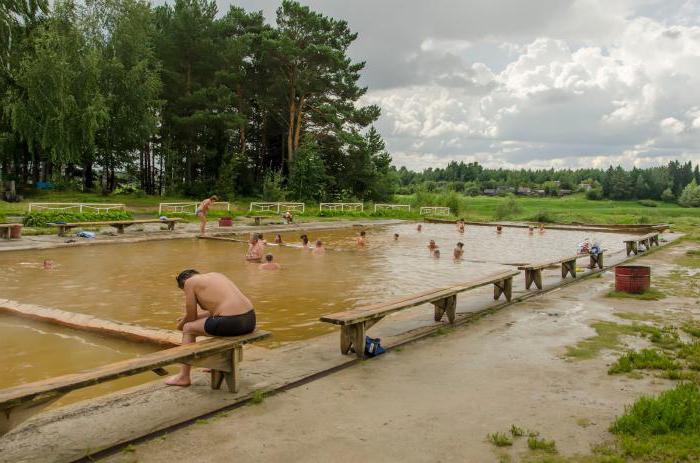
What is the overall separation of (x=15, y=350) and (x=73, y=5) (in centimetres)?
3922

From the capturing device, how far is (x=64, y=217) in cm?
2389

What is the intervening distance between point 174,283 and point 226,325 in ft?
26.3

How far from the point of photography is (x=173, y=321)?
30.7ft

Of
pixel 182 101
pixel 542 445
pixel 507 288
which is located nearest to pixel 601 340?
pixel 507 288

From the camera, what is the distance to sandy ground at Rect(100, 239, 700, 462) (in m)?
4.24

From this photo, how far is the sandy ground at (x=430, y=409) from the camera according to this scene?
424cm

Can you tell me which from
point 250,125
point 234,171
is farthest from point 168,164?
point 250,125

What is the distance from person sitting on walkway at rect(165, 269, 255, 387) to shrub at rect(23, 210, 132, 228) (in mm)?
20429

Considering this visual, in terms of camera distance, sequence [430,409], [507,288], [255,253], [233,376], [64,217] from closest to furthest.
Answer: [430,409], [233,376], [507,288], [255,253], [64,217]

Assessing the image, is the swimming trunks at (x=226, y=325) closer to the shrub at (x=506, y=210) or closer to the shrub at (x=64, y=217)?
the shrub at (x=64, y=217)

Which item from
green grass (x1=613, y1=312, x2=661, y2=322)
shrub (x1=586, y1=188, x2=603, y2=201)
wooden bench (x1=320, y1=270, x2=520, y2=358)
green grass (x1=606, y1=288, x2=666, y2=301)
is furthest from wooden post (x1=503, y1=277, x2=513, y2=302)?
shrub (x1=586, y1=188, x2=603, y2=201)

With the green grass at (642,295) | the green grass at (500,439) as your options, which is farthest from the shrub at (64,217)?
the green grass at (500,439)

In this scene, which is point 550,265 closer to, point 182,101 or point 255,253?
point 255,253

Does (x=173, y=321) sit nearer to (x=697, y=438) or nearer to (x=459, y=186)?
(x=697, y=438)
